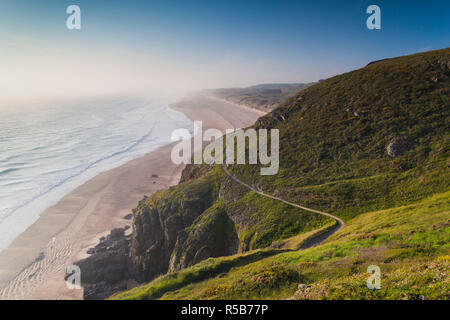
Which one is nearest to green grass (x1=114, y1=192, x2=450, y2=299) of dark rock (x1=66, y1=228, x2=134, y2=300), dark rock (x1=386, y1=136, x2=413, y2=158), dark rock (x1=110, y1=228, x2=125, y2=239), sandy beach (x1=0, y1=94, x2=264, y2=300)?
dark rock (x1=386, y1=136, x2=413, y2=158)

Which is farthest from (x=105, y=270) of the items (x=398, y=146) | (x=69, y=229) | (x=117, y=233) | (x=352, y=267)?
(x=398, y=146)

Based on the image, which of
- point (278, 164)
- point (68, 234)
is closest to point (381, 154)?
point (278, 164)

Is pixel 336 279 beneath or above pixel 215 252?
above

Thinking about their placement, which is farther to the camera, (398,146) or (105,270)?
(398,146)

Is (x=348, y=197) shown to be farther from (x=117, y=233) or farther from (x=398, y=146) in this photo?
(x=117, y=233)
